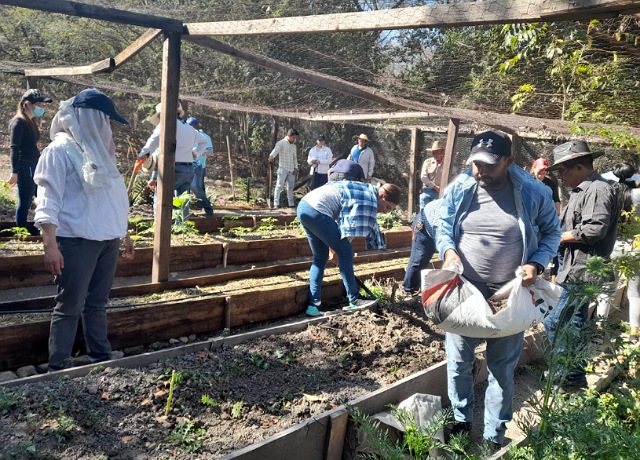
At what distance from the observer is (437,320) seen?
325 centimetres

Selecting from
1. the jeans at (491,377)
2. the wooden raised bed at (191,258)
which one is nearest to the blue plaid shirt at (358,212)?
the jeans at (491,377)

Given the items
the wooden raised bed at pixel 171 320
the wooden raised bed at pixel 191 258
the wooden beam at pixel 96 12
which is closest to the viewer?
the wooden raised bed at pixel 171 320

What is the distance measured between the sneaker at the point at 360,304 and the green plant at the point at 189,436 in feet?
8.26

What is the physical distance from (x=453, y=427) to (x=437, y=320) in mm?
846

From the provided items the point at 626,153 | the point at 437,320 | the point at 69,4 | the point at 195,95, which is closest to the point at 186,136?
the point at 195,95

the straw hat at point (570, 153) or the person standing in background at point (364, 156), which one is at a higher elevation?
the straw hat at point (570, 153)

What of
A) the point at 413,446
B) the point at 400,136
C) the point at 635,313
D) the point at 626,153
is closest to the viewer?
the point at 413,446

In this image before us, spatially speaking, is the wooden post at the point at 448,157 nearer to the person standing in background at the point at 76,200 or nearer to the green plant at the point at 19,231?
the green plant at the point at 19,231

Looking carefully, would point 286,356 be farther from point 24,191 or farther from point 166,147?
point 24,191

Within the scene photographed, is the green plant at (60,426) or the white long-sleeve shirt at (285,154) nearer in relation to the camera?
the green plant at (60,426)

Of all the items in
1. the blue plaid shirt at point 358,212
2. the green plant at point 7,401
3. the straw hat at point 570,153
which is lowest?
the green plant at point 7,401

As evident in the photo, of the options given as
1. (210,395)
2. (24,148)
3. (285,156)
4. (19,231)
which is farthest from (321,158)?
(210,395)

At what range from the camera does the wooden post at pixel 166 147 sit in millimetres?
5156

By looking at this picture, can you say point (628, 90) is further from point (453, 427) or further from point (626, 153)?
point (453, 427)
